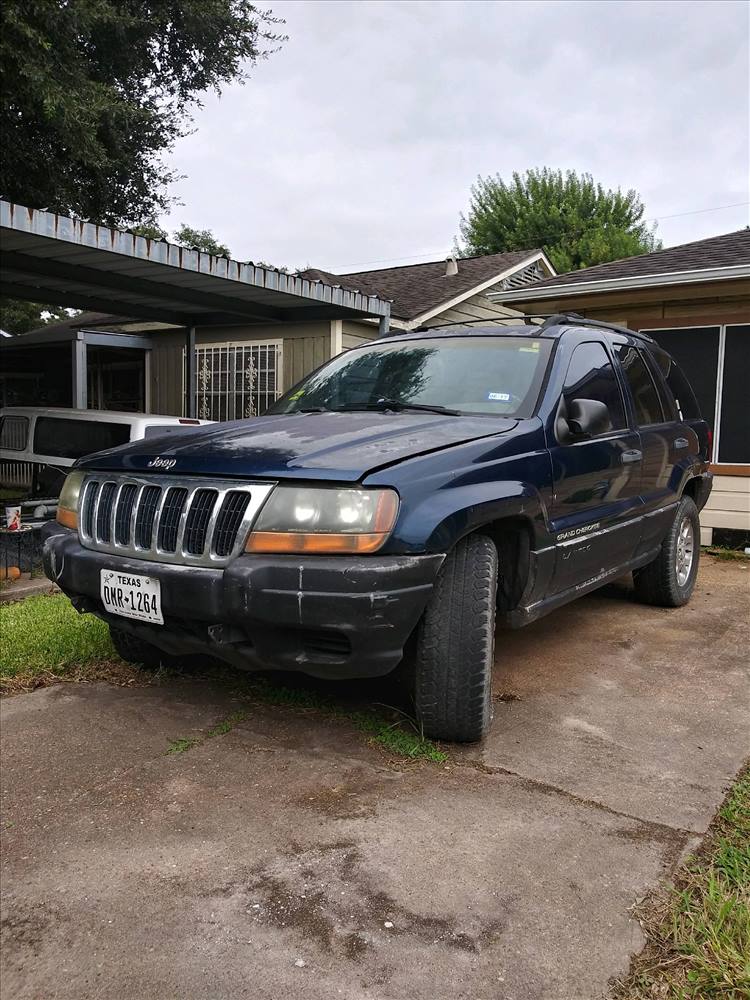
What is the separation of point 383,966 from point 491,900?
38 centimetres

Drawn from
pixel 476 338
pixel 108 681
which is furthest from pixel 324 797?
pixel 476 338

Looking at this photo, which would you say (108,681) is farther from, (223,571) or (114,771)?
(223,571)

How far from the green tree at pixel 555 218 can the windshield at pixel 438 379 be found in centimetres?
3052

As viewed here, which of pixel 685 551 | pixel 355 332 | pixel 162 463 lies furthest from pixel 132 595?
pixel 355 332

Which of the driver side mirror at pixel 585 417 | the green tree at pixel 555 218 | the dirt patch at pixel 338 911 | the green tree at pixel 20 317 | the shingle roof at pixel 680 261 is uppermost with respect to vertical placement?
the green tree at pixel 555 218

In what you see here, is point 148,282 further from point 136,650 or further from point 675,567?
point 675,567

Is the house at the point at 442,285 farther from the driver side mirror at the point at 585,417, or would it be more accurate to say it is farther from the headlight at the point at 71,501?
the headlight at the point at 71,501

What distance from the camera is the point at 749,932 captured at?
1.90m

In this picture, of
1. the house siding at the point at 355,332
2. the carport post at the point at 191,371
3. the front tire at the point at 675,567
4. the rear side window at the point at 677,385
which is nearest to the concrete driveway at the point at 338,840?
the front tire at the point at 675,567

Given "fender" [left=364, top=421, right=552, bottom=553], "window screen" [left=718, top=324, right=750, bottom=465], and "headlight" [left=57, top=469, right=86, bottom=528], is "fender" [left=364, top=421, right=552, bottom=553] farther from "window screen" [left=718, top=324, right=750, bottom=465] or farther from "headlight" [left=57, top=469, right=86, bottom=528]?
"window screen" [left=718, top=324, right=750, bottom=465]

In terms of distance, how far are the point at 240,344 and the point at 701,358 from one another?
698 centimetres

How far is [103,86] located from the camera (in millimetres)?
13781

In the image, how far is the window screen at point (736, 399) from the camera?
7.97 meters

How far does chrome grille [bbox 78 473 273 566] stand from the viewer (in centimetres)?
275
